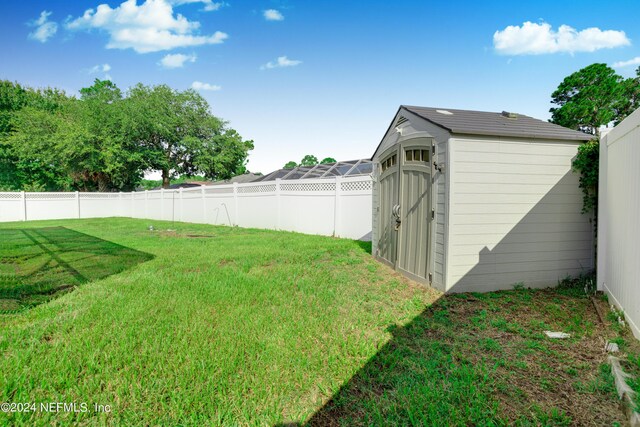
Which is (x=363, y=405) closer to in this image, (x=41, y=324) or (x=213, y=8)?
(x=41, y=324)

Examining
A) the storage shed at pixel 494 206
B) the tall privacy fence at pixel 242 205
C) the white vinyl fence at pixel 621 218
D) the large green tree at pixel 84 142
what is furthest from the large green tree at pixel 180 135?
the white vinyl fence at pixel 621 218

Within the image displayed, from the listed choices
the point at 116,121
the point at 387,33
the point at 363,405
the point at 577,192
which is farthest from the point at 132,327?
the point at 116,121

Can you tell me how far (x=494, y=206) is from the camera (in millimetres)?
4406

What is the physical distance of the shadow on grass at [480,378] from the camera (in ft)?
6.14

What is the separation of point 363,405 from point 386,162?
4969 millimetres

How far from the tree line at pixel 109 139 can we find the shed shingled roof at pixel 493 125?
79.5 ft

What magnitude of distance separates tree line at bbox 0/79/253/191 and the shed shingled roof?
2423 cm

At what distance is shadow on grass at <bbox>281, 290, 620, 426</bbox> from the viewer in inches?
73.7

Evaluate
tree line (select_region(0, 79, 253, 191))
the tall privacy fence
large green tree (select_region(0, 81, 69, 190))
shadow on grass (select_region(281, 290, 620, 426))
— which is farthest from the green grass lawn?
large green tree (select_region(0, 81, 69, 190))

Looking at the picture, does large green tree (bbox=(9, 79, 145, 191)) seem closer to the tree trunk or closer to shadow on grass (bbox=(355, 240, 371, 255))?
the tree trunk

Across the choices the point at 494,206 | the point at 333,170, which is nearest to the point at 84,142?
the point at 333,170

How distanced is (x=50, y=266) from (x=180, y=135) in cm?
2355

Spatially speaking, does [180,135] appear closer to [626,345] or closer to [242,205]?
[242,205]

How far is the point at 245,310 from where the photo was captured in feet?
11.5
